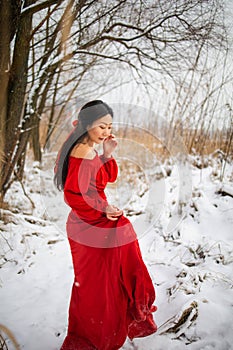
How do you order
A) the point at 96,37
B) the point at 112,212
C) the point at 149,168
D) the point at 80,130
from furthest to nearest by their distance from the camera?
the point at 149,168
the point at 96,37
the point at 80,130
the point at 112,212

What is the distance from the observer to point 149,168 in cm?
426

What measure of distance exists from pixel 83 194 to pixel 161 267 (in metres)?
1.28

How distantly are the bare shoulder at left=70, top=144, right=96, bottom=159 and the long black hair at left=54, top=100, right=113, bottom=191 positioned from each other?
0.11 ft

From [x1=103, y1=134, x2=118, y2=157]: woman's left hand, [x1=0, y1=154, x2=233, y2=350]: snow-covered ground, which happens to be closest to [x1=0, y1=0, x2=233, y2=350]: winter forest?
[x1=0, y1=154, x2=233, y2=350]: snow-covered ground

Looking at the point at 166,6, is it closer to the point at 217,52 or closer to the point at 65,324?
the point at 217,52

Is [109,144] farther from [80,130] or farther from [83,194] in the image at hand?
[83,194]

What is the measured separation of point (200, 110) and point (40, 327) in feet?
10.0

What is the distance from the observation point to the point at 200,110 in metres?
3.44

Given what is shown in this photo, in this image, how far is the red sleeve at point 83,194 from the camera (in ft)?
4.02

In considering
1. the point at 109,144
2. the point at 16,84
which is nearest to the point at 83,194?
the point at 109,144

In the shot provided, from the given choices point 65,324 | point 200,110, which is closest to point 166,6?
point 200,110

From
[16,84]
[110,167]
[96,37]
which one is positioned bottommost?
[110,167]

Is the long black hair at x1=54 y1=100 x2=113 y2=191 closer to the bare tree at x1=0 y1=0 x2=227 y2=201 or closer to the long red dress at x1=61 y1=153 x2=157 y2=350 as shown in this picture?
the long red dress at x1=61 y1=153 x2=157 y2=350

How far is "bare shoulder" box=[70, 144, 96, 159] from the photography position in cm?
126
